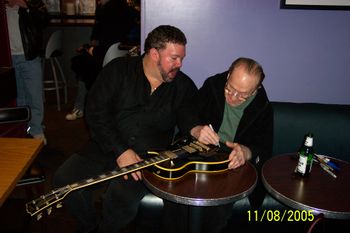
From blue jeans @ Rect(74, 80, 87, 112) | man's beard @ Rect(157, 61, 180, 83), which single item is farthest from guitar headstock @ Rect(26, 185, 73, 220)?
blue jeans @ Rect(74, 80, 87, 112)

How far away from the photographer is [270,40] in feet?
8.24

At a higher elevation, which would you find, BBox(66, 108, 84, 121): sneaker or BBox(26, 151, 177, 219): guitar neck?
BBox(26, 151, 177, 219): guitar neck

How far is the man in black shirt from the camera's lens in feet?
6.44

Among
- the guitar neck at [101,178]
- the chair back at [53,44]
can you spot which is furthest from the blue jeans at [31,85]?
the guitar neck at [101,178]

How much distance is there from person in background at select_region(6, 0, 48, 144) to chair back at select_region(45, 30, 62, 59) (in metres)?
1.01

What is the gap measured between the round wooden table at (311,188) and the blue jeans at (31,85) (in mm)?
2692

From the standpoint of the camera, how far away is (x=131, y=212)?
Result: 196 centimetres

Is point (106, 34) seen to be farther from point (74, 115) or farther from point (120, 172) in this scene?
point (120, 172)

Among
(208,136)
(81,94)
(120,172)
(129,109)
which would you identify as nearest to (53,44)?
(81,94)

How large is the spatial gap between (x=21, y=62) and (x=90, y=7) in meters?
2.95

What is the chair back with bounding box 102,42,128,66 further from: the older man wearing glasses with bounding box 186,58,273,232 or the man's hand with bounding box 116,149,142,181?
the man's hand with bounding box 116,149,142,181

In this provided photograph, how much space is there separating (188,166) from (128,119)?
63 centimetres

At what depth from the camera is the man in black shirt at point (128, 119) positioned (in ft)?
6.44

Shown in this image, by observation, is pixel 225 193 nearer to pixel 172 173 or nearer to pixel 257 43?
pixel 172 173
